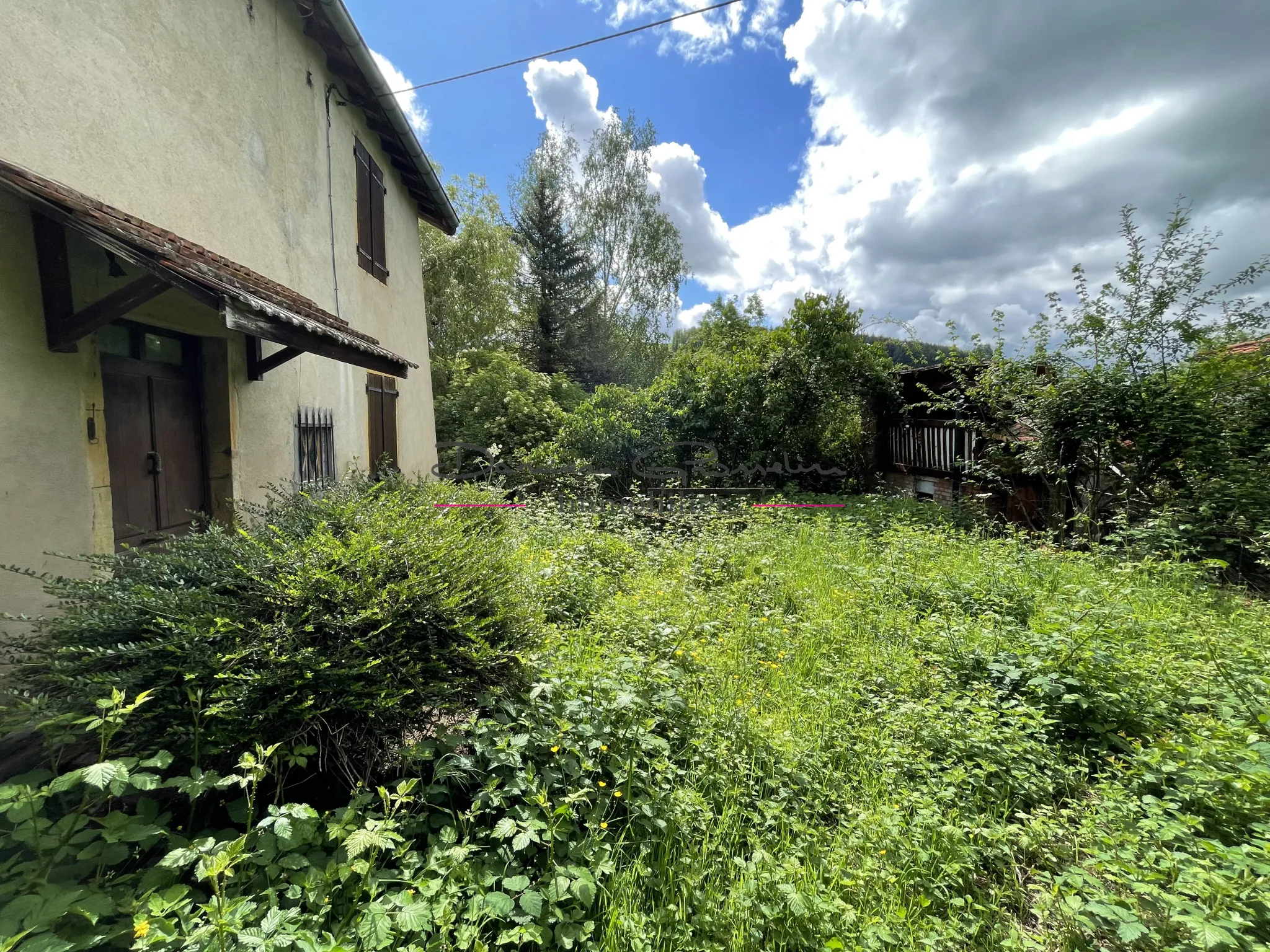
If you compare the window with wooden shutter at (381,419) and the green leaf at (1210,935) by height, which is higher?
the window with wooden shutter at (381,419)

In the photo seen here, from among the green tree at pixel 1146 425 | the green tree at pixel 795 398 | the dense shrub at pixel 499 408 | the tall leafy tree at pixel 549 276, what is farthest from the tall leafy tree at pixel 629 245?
the green tree at pixel 1146 425

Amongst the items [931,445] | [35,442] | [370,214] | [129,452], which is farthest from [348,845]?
[931,445]

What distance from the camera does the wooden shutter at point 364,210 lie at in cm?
632

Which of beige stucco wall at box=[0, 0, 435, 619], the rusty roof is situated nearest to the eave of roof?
beige stucco wall at box=[0, 0, 435, 619]

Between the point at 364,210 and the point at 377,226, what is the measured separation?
16.2 inches

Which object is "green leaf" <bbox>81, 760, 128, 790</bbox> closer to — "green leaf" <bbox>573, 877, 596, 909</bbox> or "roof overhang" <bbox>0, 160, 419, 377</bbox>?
"green leaf" <bbox>573, 877, 596, 909</bbox>

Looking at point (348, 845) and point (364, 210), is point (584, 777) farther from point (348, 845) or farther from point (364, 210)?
point (364, 210)

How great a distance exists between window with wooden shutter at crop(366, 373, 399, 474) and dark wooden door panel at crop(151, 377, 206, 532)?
2.30 m

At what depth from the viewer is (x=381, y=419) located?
6879mm

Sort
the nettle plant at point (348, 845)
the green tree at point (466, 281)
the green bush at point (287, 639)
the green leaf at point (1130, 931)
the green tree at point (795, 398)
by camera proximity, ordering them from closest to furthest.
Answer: the nettle plant at point (348, 845) → the green leaf at point (1130, 931) → the green bush at point (287, 639) → the green tree at point (795, 398) → the green tree at point (466, 281)

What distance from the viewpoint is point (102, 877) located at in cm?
142

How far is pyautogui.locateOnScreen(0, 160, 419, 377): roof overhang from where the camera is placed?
2.18 metres

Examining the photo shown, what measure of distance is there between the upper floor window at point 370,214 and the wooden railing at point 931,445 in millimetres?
8335

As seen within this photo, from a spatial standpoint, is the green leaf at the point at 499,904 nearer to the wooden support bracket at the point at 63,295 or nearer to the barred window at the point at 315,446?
the wooden support bracket at the point at 63,295
